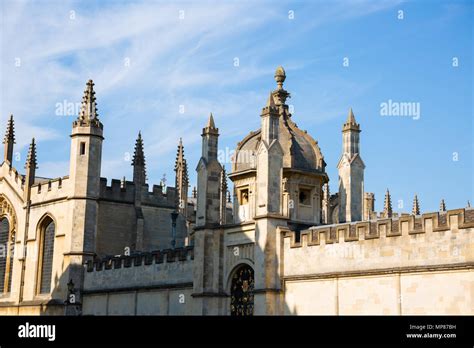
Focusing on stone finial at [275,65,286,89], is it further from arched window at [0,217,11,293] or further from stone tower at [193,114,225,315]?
arched window at [0,217,11,293]

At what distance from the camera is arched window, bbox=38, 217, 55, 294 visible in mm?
44594

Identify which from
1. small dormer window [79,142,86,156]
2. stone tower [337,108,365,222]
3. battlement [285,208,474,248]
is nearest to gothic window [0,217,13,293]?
small dormer window [79,142,86,156]

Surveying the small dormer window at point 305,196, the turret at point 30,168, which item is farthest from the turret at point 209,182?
the turret at point 30,168

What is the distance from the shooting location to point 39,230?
150 feet

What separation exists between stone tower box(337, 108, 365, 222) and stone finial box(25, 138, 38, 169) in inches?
849

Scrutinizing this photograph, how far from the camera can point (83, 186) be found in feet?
A: 139

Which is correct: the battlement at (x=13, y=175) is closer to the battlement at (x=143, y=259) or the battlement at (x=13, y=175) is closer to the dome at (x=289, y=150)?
the battlement at (x=143, y=259)

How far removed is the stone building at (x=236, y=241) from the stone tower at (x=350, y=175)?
0.05 m

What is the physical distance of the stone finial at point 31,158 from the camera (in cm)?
4741

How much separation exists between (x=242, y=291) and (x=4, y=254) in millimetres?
22495
